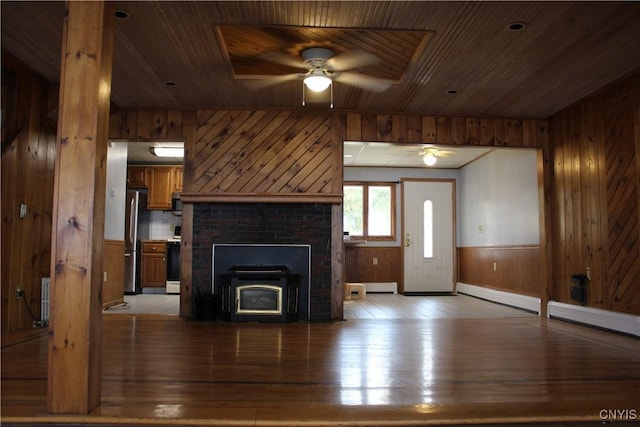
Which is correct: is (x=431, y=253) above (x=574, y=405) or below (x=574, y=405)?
above

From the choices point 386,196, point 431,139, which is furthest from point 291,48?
point 386,196

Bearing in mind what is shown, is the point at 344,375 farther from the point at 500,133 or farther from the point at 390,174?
the point at 390,174

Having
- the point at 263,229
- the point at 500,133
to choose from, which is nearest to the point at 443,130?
the point at 500,133

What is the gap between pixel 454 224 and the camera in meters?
8.44

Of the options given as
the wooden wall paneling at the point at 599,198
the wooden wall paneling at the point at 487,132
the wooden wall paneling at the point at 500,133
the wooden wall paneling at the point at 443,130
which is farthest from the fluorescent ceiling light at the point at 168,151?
the wooden wall paneling at the point at 599,198

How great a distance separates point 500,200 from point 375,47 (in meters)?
4.01

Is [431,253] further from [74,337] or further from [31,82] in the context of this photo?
[74,337]

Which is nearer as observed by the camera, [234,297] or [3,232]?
[3,232]

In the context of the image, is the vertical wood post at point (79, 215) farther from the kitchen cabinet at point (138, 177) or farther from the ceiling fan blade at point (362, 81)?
the kitchen cabinet at point (138, 177)

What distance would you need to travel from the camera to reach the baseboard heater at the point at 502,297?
5756 mm

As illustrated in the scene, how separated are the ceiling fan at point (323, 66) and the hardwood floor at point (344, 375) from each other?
7.27 ft

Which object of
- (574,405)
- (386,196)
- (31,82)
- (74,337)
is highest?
(31,82)

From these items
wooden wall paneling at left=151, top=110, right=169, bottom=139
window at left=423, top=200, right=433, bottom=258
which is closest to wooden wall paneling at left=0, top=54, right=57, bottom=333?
wooden wall paneling at left=151, top=110, right=169, bottom=139

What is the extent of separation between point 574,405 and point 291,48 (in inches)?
124
